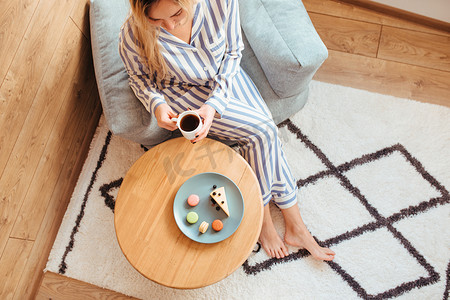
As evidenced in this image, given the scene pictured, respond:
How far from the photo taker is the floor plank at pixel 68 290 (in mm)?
1792

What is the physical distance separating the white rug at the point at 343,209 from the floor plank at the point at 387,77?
0.22ft

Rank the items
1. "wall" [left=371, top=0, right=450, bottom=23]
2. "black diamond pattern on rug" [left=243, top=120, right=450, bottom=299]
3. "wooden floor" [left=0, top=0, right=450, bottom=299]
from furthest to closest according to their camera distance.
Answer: "wall" [left=371, top=0, right=450, bottom=23], "black diamond pattern on rug" [left=243, top=120, right=450, bottom=299], "wooden floor" [left=0, top=0, right=450, bottom=299]

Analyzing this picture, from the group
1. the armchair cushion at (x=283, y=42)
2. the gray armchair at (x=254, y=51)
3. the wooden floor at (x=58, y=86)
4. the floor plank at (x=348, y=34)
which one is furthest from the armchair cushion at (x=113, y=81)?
the floor plank at (x=348, y=34)

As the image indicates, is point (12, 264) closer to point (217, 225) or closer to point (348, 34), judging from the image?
point (217, 225)

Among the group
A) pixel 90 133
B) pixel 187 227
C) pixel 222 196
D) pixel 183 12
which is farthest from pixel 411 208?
pixel 90 133

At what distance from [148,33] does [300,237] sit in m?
1.26

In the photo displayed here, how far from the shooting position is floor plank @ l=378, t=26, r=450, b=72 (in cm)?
207

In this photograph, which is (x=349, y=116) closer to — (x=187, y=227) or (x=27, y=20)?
(x=187, y=227)

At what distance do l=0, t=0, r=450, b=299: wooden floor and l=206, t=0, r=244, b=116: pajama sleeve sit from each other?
78 centimetres

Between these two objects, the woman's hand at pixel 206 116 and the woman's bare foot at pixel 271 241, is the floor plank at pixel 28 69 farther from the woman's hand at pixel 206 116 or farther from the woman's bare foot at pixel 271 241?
the woman's bare foot at pixel 271 241

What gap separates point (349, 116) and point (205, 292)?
129 cm

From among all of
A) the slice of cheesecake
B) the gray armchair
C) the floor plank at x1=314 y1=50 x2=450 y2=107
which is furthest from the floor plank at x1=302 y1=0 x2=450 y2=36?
the slice of cheesecake

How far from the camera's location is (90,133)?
6.54 feet

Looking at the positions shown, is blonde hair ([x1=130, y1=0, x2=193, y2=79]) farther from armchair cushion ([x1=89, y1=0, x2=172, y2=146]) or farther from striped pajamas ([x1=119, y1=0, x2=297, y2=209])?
armchair cushion ([x1=89, y1=0, x2=172, y2=146])
